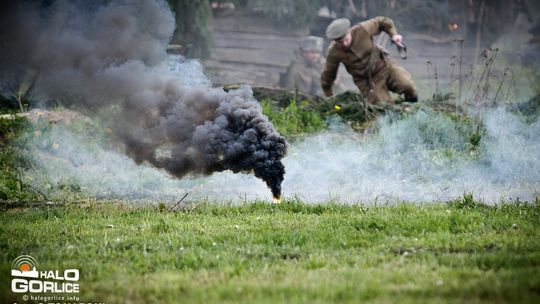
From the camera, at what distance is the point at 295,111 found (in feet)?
40.4

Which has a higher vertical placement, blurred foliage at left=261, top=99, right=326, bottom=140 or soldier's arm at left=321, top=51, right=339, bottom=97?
soldier's arm at left=321, top=51, right=339, bottom=97

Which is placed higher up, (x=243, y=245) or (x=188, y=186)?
(x=243, y=245)

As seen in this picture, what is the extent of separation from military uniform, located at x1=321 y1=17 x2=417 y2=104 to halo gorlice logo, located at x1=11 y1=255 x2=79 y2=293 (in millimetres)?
9184

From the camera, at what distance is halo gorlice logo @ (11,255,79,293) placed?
437 centimetres

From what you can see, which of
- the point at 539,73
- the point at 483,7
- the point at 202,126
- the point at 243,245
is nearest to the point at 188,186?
the point at 202,126

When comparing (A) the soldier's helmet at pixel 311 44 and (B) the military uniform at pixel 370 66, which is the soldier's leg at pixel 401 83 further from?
(A) the soldier's helmet at pixel 311 44

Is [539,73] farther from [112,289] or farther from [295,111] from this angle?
[112,289]

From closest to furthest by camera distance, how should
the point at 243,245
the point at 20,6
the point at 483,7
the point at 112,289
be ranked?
1. the point at 112,289
2. the point at 243,245
3. the point at 20,6
4. the point at 483,7

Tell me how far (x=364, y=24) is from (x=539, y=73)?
227 inches

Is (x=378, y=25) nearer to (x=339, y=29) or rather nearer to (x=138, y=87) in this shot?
(x=339, y=29)

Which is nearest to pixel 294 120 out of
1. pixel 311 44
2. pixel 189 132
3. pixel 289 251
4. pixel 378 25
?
pixel 378 25

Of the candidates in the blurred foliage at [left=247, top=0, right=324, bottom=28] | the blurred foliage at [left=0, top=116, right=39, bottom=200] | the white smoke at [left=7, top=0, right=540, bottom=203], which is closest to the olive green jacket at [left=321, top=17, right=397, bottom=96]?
the white smoke at [left=7, top=0, right=540, bottom=203]

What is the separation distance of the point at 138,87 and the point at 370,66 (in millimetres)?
6169

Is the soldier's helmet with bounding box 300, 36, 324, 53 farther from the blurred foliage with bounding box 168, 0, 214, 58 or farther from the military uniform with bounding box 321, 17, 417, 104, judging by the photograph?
the military uniform with bounding box 321, 17, 417, 104
